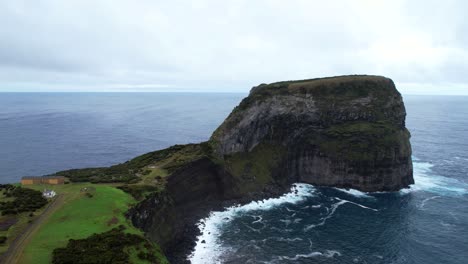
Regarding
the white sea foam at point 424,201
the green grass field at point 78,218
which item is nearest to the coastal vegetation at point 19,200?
the green grass field at point 78,218

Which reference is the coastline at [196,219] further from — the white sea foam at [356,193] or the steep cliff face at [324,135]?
the white sea foam at [356,193]

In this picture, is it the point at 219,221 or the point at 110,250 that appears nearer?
the point at 110,250

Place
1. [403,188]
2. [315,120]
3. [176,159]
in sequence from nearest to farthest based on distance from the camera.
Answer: [176,159], [403,188], [315,120]

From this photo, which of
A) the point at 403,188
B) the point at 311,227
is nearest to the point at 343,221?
the point at 311,227

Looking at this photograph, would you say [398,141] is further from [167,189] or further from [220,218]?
[167,189]

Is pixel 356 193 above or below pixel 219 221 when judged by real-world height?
below

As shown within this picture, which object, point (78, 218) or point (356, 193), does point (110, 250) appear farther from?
point (356, 193)

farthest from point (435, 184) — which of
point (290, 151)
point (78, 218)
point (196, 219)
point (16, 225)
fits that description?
point (16, 225)
